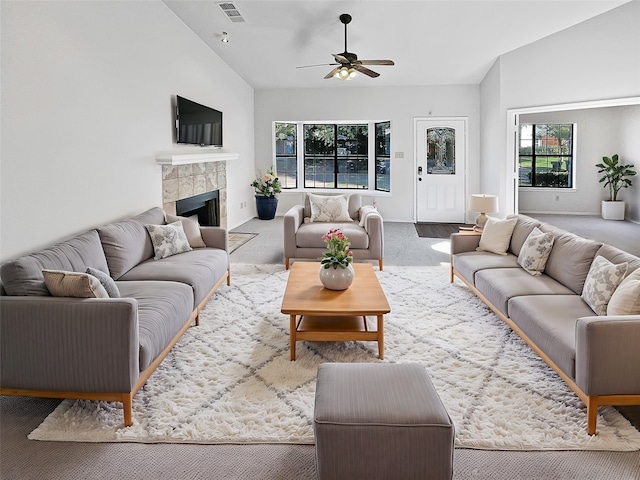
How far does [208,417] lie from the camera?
2.58 m

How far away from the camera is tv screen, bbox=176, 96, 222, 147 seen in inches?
236

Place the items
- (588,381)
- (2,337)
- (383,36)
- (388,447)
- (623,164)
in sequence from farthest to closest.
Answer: (623,164) → (383,36) → (2,337) → (588,381) → (388,447)

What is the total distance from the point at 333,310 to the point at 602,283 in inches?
63.6

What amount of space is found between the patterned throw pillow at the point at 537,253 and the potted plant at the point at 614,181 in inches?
247

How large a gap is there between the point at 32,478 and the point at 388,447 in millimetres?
1491

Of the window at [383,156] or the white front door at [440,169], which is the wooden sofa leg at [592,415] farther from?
the window at [383,156]

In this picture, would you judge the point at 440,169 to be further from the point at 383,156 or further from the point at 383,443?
the point at 383,443

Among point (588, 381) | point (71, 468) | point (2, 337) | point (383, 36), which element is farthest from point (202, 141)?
point (588, 381)

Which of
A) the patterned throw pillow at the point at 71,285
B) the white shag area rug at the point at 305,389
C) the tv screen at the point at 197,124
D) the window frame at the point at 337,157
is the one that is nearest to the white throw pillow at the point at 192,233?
the white shag area rug at the point at 305,389

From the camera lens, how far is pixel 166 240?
443 centimetres

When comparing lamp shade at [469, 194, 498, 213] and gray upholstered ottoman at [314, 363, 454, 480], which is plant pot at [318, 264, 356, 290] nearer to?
gray upholstered ottoman at [314, 363, 454, 480]

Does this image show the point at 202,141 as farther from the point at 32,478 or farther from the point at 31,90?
the point at 32,478

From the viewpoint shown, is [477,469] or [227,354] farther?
[227,354]

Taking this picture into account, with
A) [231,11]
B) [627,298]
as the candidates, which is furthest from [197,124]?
[627,298]
